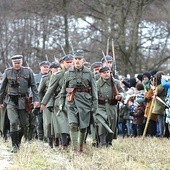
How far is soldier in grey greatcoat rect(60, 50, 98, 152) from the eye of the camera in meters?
10.2

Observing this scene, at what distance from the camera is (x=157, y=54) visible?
31703 mm

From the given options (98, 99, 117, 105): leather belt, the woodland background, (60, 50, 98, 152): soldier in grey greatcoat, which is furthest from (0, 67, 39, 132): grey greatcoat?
the woodland background

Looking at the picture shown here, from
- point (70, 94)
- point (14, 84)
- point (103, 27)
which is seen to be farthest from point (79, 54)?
point (103, 27)

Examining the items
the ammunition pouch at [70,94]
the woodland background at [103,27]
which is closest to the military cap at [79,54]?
the ammunition pouch at [70,94]

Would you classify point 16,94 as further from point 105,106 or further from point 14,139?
point 105,106

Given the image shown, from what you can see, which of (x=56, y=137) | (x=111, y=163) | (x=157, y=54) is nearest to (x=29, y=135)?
(x=56, y=137)

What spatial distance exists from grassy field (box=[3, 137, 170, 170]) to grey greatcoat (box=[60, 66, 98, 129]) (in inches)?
24.8

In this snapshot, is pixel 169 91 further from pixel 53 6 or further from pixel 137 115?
pixel 53 6

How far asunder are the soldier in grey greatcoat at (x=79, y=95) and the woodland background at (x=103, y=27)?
17154 millimetres

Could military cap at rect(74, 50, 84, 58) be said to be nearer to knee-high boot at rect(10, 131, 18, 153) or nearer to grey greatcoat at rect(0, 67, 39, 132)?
grey greatcoat at rect(0, 67, 39, 132)

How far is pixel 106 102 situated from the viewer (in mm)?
11562

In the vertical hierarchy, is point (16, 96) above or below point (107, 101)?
above

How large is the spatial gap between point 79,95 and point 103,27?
60.7 feet

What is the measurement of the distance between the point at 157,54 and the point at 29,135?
1971 centimetres
